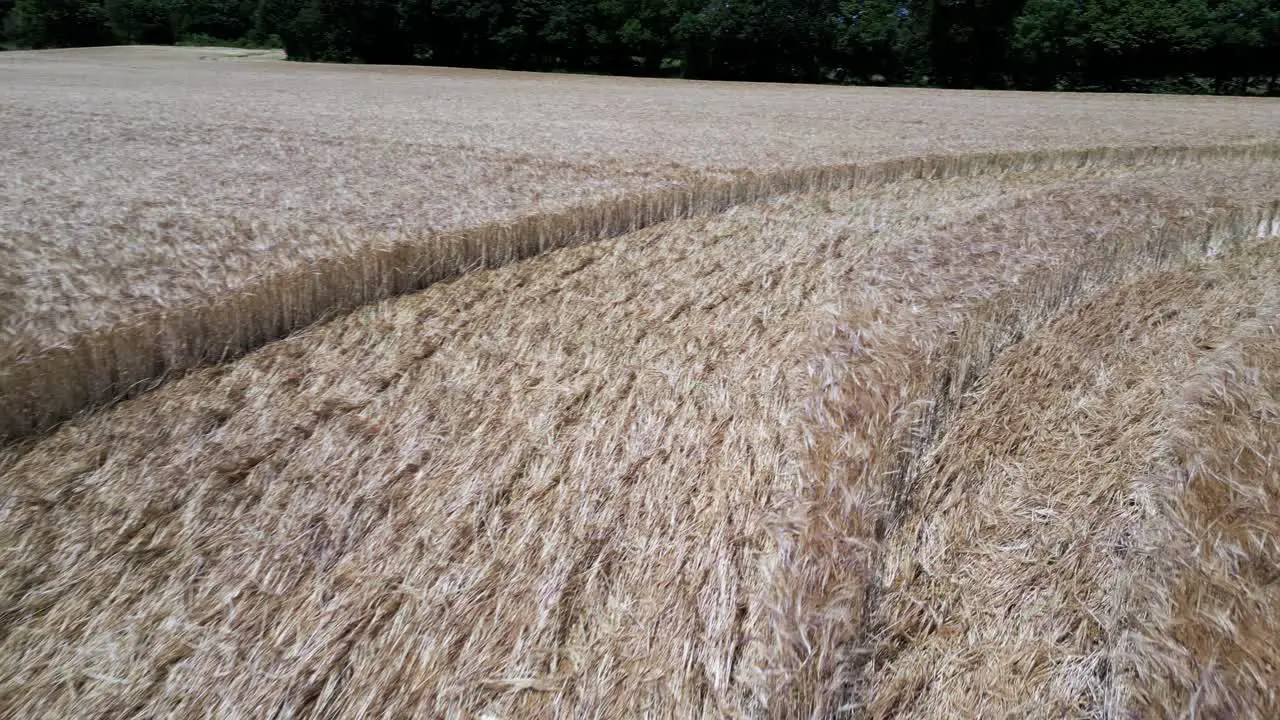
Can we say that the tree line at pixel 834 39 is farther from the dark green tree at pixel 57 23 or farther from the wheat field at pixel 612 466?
the wheat field at pixel 612 466

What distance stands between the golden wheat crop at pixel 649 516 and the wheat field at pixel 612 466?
0.01 metres

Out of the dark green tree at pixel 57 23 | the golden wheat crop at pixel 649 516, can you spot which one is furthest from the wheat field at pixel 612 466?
the dark green tree at pixel 57 23

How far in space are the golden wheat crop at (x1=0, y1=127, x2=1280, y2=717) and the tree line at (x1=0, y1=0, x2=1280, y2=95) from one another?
124 ft

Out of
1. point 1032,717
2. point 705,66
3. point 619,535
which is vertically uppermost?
point 705,66

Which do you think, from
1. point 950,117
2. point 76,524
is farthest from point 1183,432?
point 950,117

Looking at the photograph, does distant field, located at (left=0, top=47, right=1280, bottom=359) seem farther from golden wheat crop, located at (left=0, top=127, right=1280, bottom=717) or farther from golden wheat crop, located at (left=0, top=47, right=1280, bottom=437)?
golden wheat crop, located at (left=0, top=127, right=1280, bottom=717)

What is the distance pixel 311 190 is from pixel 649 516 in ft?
14.0

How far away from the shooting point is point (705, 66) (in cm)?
4022

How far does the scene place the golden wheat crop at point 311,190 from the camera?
317 centimetres

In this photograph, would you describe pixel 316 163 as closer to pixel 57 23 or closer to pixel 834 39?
pixel 834 39

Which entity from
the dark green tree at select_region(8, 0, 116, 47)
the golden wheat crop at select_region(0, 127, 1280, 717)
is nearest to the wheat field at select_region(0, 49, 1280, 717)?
the golden wheat crop at select_region(0, 127, 1280, 717)

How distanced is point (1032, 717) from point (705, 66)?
4182 centimetres

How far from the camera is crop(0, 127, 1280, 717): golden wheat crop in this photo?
7.18 feet

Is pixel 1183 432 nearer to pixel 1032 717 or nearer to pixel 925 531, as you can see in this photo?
pixel 925 531
